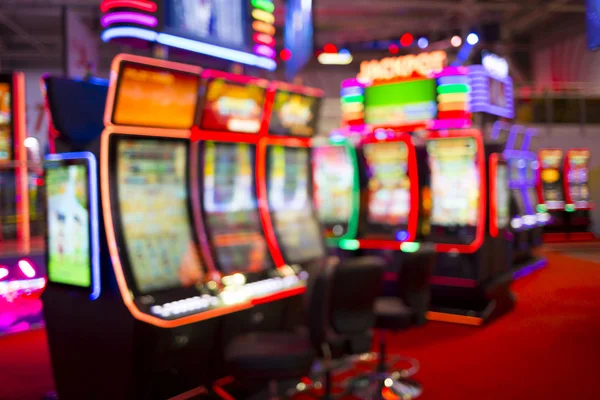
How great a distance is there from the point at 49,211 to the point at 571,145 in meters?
11.8

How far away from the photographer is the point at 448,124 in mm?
5480

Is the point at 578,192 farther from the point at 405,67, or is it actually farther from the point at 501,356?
the point at 501,356

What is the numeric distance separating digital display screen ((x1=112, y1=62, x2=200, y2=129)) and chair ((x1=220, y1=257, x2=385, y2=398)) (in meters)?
1.14

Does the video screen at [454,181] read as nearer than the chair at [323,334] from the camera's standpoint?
No

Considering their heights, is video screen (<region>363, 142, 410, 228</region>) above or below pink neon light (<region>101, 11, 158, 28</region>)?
below

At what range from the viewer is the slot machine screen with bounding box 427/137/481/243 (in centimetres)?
512

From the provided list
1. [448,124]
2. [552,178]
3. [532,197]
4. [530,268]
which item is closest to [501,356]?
[448,124]

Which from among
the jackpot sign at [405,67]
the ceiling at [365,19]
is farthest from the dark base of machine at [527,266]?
the ceiling at [365,19]

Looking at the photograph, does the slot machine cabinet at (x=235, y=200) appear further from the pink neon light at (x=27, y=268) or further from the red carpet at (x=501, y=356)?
the pink neon light at (x=27, y=268)

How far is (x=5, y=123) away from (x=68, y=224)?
3423 millimetres

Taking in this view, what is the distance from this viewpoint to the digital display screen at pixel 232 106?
10.1ft

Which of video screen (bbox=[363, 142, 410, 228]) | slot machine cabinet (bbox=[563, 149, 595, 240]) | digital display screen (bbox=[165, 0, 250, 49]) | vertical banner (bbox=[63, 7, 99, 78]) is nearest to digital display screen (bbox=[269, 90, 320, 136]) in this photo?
digital display screen (bbox=[165, 0, 250, 49])

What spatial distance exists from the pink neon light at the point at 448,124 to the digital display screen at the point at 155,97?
3.20m

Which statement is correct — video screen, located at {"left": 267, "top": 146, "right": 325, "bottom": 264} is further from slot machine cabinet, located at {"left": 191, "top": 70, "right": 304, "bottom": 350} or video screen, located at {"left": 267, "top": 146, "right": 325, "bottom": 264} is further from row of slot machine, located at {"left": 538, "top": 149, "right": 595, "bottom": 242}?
row of slot machine, located at {"left": 538, "top": 149, "right": 595, "bottom": 242}
